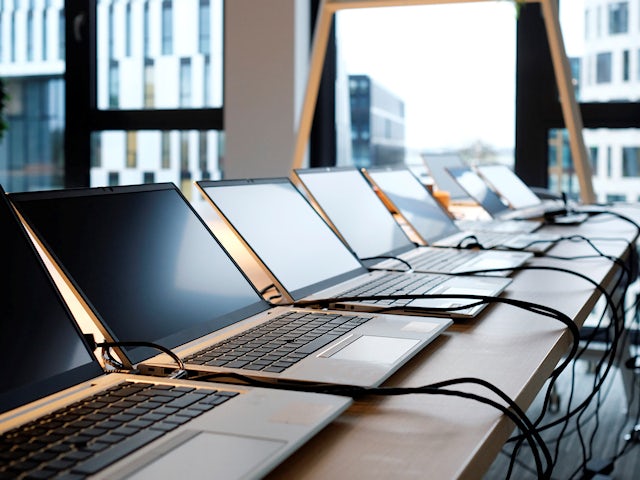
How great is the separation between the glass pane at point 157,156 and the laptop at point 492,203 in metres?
1.59

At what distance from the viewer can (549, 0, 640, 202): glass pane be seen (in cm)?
352

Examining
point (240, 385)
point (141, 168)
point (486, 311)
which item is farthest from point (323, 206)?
point (141, 168)

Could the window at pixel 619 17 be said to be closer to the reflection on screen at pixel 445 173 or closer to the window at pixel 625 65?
the window at pixel 625 65

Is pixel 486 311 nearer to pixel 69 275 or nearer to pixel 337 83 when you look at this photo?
pixel 69 275

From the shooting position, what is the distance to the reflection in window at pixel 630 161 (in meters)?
3.55

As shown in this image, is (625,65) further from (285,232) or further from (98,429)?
(98,429)

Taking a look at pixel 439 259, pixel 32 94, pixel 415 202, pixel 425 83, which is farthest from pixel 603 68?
pixel 32 94

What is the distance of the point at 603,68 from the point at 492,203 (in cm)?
112

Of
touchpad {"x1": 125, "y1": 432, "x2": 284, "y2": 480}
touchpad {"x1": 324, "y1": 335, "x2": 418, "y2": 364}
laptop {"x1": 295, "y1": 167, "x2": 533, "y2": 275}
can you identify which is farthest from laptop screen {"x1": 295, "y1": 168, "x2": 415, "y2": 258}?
touchpad {"x1": 125, "y1": 432, "x2": 284, "y2": 480}

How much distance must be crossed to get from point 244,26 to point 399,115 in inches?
30.5

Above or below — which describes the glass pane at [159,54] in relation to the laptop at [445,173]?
above

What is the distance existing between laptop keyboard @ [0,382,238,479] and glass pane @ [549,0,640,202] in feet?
10.2

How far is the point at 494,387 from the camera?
78 centimetres

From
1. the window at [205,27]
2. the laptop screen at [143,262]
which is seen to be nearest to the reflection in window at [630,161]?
the window at [205,27]
